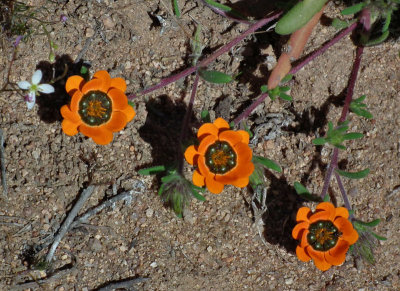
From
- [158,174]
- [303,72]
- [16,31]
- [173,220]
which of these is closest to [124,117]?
[158,174]

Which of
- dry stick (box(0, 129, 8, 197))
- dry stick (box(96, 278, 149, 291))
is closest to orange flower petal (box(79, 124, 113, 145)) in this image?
dry stick (box(0, 129, 8, 197))

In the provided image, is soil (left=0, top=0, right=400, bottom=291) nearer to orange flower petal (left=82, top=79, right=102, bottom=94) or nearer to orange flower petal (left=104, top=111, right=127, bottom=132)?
orange flower petal (left=104, top=111, right=127, bottom=132)

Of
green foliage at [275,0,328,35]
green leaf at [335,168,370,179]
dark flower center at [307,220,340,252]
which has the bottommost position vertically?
dark flower center at [307,220,340,252]

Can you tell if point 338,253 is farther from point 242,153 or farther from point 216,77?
point 216,77

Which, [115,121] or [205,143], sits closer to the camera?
[205,143]

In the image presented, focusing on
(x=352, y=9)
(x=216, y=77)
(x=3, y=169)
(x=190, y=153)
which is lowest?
(x=3, y=169)

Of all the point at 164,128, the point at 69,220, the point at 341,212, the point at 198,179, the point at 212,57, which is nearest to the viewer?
the point at 198,179

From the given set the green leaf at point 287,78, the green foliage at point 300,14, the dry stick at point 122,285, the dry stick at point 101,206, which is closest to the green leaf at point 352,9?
the green foliage at point 300,14

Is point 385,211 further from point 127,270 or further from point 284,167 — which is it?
point 127,270

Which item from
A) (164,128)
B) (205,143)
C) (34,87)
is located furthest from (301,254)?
(34,87)
